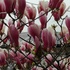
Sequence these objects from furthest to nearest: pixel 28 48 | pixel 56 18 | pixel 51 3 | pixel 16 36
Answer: pixel 28 48
pixel 56 18
pixel 51 3
pixel 16 36

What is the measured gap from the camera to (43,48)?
61 cm

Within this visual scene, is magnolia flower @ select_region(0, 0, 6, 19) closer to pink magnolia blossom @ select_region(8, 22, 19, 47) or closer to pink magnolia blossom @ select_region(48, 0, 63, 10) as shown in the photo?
pink magnolia blossom @ select_region(8, 22, 19, 47)

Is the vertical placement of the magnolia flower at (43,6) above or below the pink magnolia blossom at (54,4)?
below

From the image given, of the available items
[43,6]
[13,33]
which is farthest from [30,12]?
[13,33]

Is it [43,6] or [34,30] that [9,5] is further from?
[43,6]

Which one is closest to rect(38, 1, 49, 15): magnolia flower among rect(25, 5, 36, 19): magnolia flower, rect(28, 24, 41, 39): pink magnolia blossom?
rect(25, 5, 36, 19): magnolia flower

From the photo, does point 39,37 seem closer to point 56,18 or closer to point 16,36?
point 16,36

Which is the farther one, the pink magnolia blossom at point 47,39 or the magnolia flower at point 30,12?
the magnolia flower at point 30,12

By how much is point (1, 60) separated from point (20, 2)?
24 cm

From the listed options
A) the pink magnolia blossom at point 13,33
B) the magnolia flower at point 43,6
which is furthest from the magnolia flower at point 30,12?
the pink magnolia blossom at point 13,33

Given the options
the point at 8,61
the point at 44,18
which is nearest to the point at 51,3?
the point at 44,18

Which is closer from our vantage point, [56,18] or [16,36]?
[16,36]

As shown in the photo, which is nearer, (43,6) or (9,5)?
(9,5)

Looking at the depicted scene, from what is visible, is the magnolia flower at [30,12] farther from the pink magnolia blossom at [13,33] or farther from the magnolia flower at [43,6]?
the pink magnolia blossom at [13,33]
